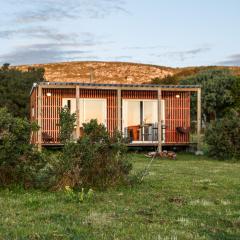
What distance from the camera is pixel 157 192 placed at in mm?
9086

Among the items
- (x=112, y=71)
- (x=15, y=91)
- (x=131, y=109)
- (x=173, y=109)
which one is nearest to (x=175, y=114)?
(x=173, y=109)

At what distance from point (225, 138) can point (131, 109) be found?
6639 millimetres

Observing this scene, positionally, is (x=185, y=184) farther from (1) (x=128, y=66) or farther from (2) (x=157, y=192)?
(1) (x=128, y=66)

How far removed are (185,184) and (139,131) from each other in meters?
13.3

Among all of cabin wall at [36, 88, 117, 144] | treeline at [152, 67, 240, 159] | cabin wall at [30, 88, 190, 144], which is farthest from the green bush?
cabin wall at [36, 88, 117, 144]

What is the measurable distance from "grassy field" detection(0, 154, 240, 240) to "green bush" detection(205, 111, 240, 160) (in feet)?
27.4

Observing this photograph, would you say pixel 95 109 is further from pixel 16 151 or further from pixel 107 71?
pixel 107 71

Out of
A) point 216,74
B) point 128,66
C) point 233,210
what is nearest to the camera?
point 233,210

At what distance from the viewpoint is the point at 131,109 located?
79.3ft

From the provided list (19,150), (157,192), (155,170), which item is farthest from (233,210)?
(155,170)

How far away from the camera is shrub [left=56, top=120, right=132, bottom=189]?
9164 mm

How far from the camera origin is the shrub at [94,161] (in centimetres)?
916

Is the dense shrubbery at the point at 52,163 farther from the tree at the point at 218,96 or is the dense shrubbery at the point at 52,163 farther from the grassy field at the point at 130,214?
the tree at the point at 218,96

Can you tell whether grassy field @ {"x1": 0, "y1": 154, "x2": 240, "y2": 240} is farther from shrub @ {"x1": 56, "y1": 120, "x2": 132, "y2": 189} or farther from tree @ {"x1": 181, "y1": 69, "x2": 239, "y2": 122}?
tree @ {"x1": 181, "y1": 69, "x2": 239, "y2": 122}
